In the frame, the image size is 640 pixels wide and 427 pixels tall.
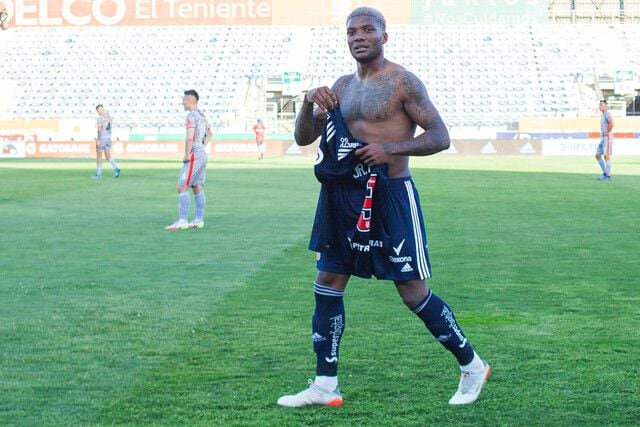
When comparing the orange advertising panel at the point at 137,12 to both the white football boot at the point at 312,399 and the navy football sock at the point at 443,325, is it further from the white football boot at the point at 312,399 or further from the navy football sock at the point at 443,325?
the white football boot at the point at 312,399

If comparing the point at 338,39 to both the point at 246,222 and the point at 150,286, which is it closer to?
the point at 246,222

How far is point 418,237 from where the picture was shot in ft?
19.1

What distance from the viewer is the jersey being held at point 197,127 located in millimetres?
16359

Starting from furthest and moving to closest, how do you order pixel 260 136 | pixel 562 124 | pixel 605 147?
pixel 562 124 < pixel 260 136 < pixel 605 147

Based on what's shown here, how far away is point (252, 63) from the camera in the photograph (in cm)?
6438

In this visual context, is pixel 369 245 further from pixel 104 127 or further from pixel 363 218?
pixel 104 127

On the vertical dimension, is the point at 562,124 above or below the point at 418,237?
below

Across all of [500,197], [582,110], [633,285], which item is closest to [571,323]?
[633,285]

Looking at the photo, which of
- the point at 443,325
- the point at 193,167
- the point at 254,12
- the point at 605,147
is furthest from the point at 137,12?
the point at 443,325

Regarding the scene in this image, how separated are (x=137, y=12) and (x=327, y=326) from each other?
65841 millimetres

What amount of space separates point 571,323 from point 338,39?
59544 millimetres

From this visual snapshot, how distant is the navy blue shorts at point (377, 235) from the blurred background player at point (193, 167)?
10497 millimetres

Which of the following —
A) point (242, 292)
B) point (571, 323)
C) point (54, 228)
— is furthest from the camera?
point (54, 228)

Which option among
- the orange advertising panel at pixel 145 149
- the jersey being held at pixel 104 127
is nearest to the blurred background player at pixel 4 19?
the orange advertising panel at pixel 145 149
